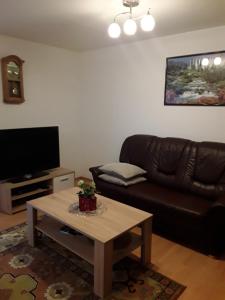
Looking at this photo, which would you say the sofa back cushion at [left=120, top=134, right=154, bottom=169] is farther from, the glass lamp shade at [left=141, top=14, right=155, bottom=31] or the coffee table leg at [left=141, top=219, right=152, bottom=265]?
the glass lamp shade at [left=141, top=14, right=155, bottom=31]

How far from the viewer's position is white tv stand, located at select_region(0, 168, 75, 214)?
10.2ft

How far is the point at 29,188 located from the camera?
11.2 ft

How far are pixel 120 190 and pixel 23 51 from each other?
2.44 m

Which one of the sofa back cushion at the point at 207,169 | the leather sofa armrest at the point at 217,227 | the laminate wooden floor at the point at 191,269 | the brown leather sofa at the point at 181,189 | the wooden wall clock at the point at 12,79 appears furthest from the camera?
the wooden wall clock at the point at 12,79

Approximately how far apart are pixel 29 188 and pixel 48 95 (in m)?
1.54

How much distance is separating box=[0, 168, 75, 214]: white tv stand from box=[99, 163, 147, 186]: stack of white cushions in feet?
2.43

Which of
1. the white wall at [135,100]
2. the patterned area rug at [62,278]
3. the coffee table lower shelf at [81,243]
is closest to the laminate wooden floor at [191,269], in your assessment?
the patterned area rug at [62,278]

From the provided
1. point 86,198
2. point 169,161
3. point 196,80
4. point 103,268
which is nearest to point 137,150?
point 169,161

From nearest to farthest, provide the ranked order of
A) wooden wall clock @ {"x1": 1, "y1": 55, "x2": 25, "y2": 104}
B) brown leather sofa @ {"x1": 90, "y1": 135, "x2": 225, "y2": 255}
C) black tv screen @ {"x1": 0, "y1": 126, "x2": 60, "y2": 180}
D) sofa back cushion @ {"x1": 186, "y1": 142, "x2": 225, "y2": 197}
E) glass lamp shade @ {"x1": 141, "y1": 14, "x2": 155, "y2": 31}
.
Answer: glass lamp shade @ {"x1": 141, "y1": 14, "x2": 155, "y2": 31}
brown leather sofa @ {"x1": 90, "y1": 135, "x2": 225, "y2": 255}
sofa back cushion @ {"x1": 186, "y1": 142, "x2": 225, "y2": 197}
black tv screen @ {"x1": 0, "y1": 126, "x2": 60, "y2": 180}
wooden wall clock @ {"x1": 1, "y1": 55, "x2": 25, "y2": 104}

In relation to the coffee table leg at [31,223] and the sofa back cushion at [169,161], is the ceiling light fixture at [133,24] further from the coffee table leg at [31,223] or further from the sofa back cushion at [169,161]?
the coffee table leg at [31,223]

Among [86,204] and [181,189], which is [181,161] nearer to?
[181,189]

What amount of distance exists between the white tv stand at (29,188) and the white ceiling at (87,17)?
6.33 ft

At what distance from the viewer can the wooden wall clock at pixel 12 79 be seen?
131 inches

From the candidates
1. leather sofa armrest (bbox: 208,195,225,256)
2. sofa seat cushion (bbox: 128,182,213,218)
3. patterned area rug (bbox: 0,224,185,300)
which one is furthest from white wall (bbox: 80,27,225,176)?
patterned area rug (bbox: 0,224,185,300)
